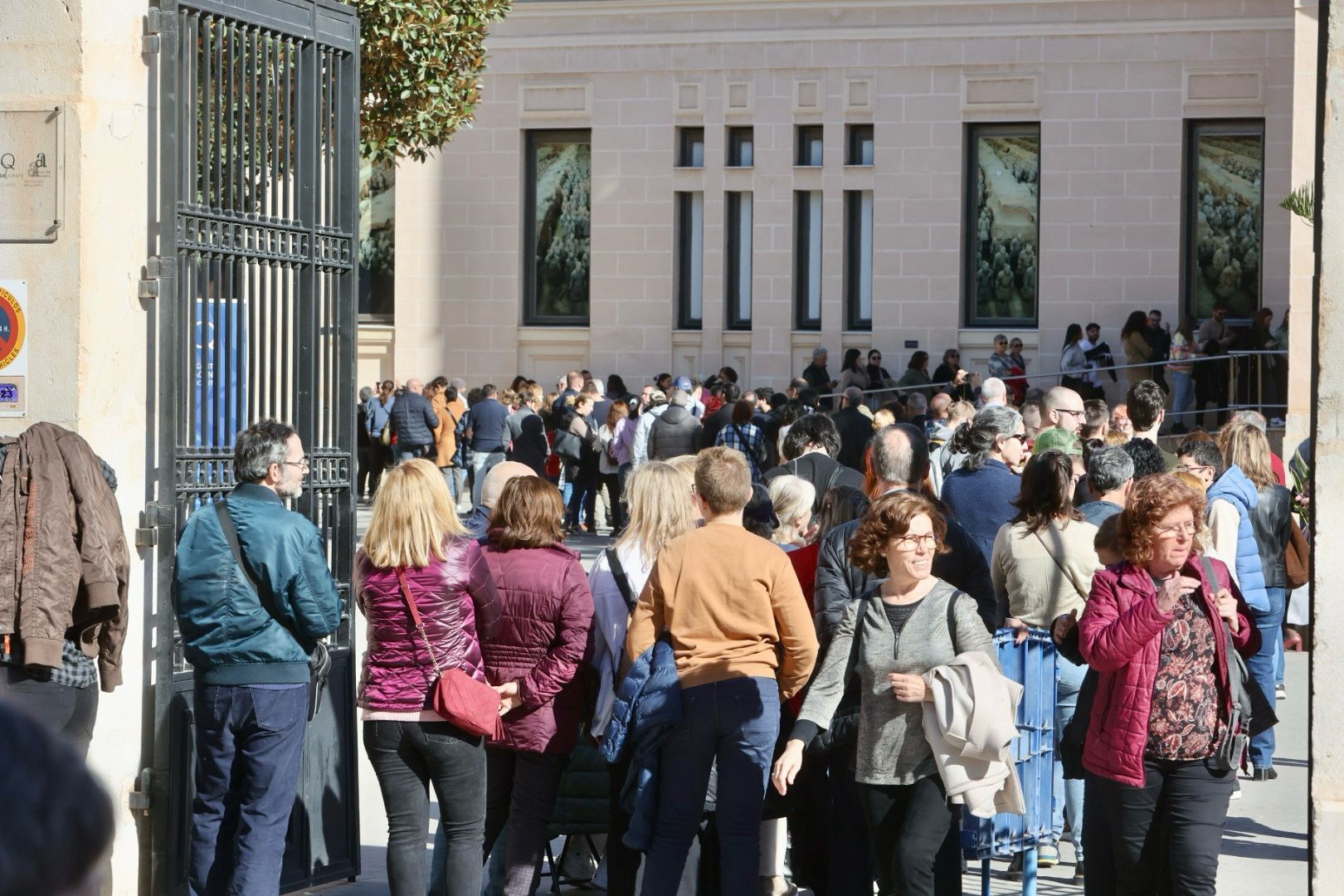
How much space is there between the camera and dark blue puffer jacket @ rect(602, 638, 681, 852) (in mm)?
5906

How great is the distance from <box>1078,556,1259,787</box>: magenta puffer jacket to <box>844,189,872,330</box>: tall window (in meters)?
22.4

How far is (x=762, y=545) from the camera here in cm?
600

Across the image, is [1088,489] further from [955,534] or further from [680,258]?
[680,258]

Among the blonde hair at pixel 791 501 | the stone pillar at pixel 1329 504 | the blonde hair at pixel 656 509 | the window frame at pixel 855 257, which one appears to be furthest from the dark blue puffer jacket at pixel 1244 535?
the window frame at pixel 855 257

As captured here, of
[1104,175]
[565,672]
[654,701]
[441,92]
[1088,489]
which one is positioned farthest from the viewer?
[1104,175]

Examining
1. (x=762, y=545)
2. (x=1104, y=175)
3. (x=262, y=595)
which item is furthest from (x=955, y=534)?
(x=1104, y=175)

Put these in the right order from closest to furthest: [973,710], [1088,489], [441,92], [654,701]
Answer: [973,710]
[654,701]
[1088,489]
[441,92]

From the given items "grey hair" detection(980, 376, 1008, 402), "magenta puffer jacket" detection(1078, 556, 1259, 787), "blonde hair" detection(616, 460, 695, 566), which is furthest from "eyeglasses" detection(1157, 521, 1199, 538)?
"grey hair" detection(980, 376, 1008, 402)

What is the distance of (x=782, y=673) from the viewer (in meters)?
6.07

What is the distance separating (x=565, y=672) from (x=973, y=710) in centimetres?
152

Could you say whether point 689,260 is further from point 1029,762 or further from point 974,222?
point 1029,762

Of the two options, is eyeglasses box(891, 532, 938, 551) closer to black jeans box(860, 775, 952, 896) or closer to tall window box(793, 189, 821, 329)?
black jeans box(860, 775, 952, 896)

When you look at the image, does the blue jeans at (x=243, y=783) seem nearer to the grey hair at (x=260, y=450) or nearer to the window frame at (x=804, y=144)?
the grey hair at (x=260, y=450)

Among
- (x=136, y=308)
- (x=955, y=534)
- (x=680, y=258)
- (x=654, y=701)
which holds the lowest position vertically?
(x=654, y=701)
